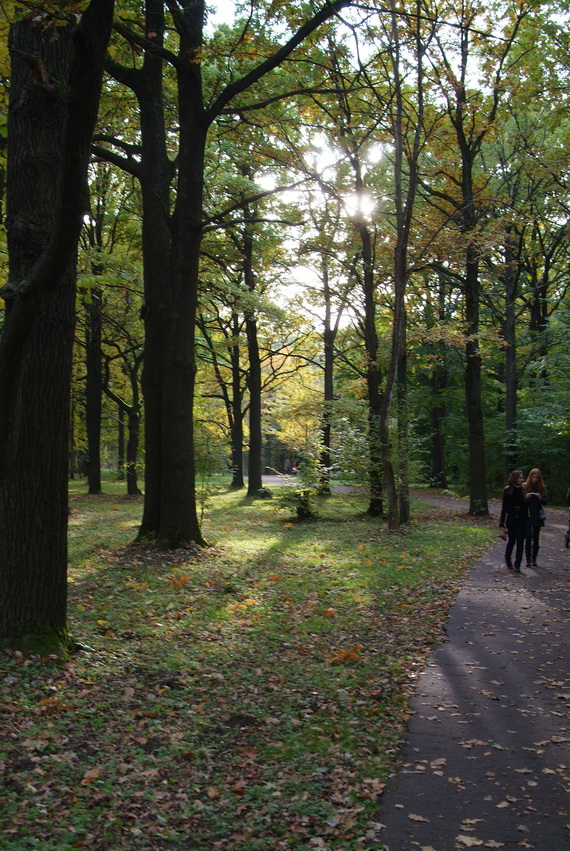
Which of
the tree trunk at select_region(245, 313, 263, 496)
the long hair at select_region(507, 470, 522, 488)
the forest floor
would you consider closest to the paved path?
the forest floor

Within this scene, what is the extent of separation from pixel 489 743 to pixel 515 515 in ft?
26.3

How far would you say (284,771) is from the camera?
15.7 feet

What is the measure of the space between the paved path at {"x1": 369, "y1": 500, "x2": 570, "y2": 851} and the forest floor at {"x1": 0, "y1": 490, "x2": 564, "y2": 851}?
0.21 meters

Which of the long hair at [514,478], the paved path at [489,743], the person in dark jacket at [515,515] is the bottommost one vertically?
the paved path at [489,743]

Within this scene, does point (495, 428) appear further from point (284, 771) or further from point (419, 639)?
point (284, 771)

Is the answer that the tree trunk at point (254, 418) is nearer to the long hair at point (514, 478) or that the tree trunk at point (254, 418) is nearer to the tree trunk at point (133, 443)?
the tree trunk at point (133, 443)

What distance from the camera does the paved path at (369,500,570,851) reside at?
3980 mm

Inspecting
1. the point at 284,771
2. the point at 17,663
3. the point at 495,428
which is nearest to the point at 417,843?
the point at 284,771

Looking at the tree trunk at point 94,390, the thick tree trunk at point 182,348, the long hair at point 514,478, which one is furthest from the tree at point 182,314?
the tree trunk at point 94,390

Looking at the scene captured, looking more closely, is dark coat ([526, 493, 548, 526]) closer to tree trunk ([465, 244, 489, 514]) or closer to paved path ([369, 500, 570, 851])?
paved path ([369, 500, 570, 851])

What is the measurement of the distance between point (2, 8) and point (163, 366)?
7286 millimetres

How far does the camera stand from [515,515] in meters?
12.7

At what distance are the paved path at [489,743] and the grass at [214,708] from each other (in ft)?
0.72

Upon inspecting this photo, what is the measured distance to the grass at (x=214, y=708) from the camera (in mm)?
4094
